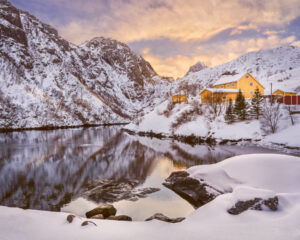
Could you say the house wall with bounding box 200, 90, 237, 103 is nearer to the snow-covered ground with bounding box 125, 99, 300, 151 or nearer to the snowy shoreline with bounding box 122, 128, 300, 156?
the snow-covered ground with bounding box 125, 99, 300, 151

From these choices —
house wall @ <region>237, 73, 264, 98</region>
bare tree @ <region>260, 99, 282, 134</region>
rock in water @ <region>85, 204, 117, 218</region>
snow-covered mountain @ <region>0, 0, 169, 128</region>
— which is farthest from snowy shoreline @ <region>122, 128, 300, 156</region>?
snow-covered mountain @ <region>0, 0, 169, 128</region>

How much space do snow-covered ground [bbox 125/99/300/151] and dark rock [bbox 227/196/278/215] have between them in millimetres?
27419

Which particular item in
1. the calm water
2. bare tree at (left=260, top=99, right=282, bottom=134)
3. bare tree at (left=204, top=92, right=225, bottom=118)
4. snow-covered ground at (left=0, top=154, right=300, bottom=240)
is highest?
bare tree at (left=204, top=92, right=225, bottom=118)

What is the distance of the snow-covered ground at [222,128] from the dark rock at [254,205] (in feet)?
90.0

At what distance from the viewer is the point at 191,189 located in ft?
49.1

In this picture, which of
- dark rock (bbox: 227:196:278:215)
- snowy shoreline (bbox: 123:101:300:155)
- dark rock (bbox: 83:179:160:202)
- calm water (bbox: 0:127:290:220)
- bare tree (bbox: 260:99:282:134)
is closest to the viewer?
dark rock (bbox: 227:196:278:215)

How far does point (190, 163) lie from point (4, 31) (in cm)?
16858

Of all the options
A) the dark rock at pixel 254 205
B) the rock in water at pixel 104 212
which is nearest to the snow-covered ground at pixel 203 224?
the dark rock at pixel 254 205

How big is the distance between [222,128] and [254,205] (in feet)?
126

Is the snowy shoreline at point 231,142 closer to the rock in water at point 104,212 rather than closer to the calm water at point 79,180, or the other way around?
the calm water at point 79,180

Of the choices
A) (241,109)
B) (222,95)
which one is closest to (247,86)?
(222,95)

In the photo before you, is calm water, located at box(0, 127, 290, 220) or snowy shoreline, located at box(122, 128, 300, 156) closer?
calm water, located at box(0, 127, 290, 220)

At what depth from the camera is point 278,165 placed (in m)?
11.9

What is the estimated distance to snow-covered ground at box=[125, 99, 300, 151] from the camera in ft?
112
